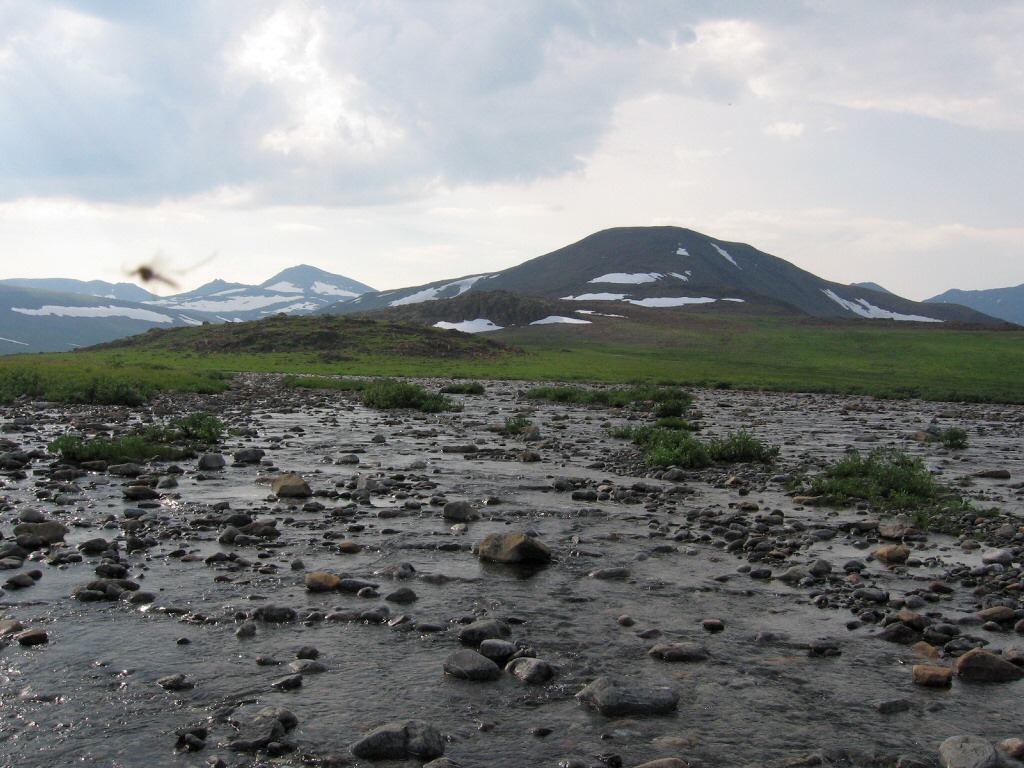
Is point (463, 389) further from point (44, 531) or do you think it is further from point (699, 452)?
point (44, 531)

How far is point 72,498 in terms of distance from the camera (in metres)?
12.4

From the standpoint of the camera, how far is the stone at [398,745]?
523cm

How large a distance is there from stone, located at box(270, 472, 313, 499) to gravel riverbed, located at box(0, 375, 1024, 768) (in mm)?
56

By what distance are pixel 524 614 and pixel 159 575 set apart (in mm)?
4068

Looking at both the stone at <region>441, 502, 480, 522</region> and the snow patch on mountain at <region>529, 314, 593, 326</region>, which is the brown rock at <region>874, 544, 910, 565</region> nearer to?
the stone at <region>441, 502, 480, 522</region>

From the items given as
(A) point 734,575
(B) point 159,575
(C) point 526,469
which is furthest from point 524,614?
(C) point 526,469

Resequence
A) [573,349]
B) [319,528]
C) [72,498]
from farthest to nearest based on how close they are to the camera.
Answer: [573,349] < [72,498] < [319,528]

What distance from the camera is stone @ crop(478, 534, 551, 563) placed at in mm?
9648

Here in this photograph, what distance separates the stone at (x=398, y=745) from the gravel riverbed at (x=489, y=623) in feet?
0.05

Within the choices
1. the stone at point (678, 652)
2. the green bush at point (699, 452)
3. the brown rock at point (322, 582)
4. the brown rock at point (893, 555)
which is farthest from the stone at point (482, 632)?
the green bush at point (699, 452)

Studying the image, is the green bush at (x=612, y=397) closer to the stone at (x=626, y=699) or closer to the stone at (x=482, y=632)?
the stone at (x=482, y=632)

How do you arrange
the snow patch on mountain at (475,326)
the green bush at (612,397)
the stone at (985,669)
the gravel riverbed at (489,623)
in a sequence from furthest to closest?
the snow patch on mountain at (475,326)
the green bush at (612,397)
the stone at (985,669)
the gravel riverbed at (489,623)

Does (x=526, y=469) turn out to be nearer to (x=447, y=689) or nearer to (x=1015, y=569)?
(x=1015, y=569)

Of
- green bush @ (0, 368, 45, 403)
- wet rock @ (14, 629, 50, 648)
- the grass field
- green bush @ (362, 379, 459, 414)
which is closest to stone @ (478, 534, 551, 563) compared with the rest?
wet rock @ (14, 629, 50, 648)
